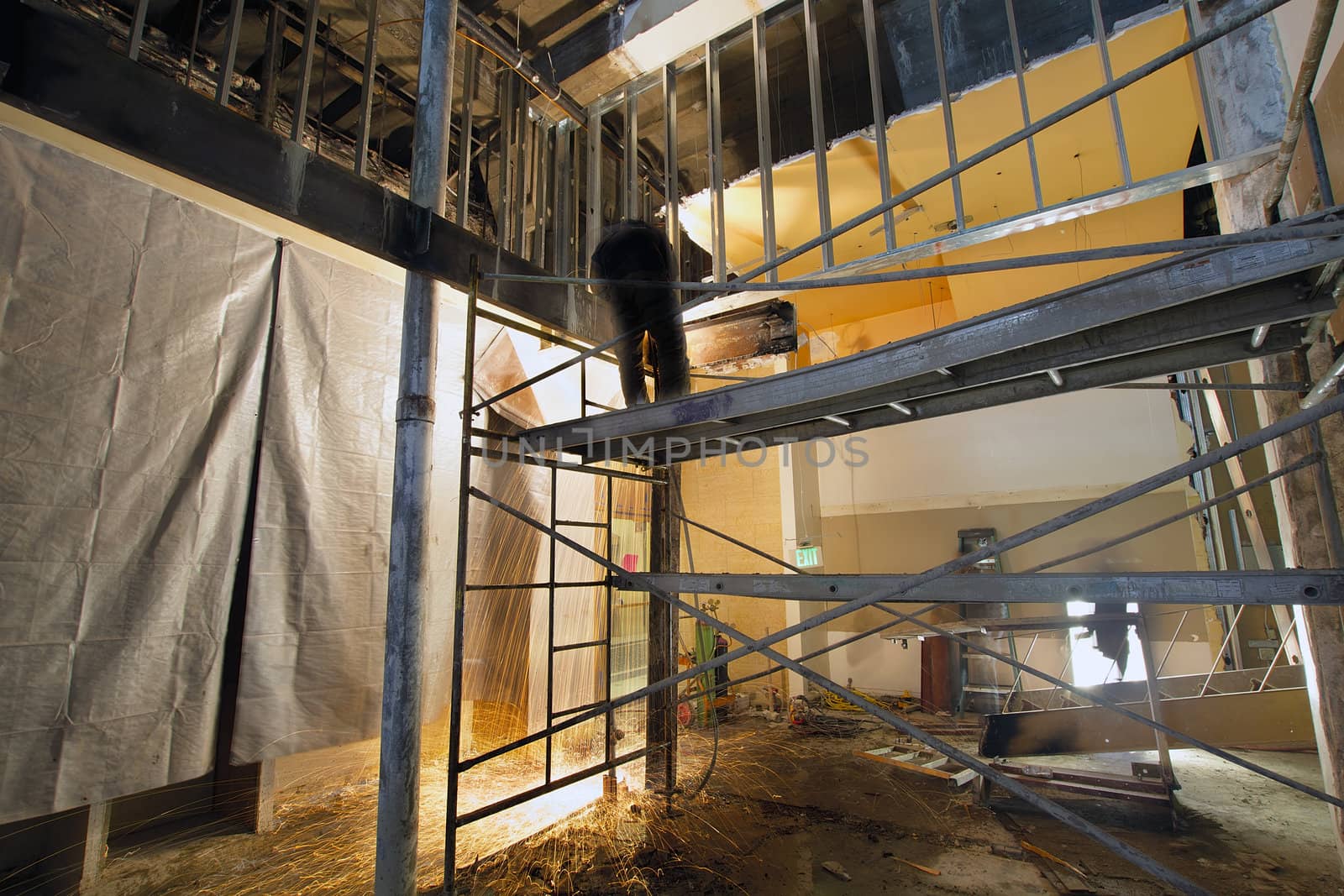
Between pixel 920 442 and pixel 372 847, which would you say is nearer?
pixel 372 847

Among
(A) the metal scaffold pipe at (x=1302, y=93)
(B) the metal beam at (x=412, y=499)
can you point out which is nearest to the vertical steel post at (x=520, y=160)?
(B) the metal beam at (x=412, y=499)

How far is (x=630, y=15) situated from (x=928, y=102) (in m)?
2.09

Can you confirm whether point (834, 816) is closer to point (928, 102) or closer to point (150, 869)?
point (150, 869)

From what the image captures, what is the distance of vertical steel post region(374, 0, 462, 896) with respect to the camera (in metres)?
2.59

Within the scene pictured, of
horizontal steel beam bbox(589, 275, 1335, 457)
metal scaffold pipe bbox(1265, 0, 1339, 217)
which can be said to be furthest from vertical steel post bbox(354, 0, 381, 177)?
metal scaffold pipe bbox(1265, 0, 1339, 217)

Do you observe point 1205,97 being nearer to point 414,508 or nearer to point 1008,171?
point 1008,171

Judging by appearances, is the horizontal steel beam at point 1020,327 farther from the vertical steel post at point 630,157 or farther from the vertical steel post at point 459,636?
the vertical steel post at point 630,157

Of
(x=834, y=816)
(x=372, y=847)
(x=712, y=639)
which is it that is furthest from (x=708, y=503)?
(x=372, y=847)

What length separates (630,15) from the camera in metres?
3.97

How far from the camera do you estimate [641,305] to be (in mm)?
3234

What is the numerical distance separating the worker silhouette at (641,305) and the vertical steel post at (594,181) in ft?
3.17

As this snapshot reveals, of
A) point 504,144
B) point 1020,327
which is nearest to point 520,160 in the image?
point 504,144

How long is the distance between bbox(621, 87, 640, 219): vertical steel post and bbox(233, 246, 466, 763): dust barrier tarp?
5.54 feet

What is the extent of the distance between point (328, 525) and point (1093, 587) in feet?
11.8
